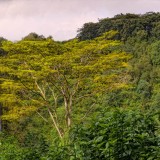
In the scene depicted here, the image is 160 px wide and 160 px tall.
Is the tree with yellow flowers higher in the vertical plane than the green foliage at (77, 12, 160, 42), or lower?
lower

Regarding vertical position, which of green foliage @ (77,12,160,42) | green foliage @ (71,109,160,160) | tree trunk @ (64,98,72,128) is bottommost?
tree trunk @ (64,98,72,128)

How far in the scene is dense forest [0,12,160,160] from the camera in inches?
→ 165

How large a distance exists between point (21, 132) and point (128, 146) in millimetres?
17811

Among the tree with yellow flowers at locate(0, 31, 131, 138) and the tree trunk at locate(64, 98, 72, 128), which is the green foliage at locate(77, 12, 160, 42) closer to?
the tree with yellow flowers at locate(0, 31, 131, 138)

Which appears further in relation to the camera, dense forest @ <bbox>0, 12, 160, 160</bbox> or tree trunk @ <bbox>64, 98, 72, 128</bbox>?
tree trunk @ <bbox>64, 98, 72, 128</bbox>

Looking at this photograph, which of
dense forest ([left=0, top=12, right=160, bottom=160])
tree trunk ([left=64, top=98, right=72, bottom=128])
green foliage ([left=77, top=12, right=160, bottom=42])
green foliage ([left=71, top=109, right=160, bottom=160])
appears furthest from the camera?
green foliage ([left=77, top=12, right=160, bottom=42])

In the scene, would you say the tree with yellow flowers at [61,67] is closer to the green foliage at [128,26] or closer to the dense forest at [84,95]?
the dense forest at [84,95]

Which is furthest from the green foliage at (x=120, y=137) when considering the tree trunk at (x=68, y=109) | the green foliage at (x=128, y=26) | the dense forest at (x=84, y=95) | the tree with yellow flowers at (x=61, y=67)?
the green foliage at (x=128, y=26)

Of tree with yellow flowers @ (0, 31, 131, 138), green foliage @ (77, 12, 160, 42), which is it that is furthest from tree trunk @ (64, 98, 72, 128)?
green foliage @ (77, 12, 160, 42)

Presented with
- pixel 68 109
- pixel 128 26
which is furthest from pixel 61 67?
pixel 128 26

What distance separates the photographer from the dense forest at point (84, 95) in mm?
4191

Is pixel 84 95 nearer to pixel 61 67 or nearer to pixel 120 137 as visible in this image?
pixel 61 67

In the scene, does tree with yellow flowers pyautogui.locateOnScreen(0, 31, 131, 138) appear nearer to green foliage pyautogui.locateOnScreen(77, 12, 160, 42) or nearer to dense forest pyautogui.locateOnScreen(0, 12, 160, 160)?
dense forest pyautogui.locateOnScreen(0, 12, 160, 160)

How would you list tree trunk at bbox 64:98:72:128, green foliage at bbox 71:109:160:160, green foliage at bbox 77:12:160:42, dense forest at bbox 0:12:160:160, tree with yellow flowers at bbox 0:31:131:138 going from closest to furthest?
green foliage at bbox 71:109:160:160
dense forest at bbox 0:12:160:160
tree with yellow flowers at bbox 0:31:131:138
tree trunk at bbox 64:98:72:128
green foliage at bbox 77:12:160:42
